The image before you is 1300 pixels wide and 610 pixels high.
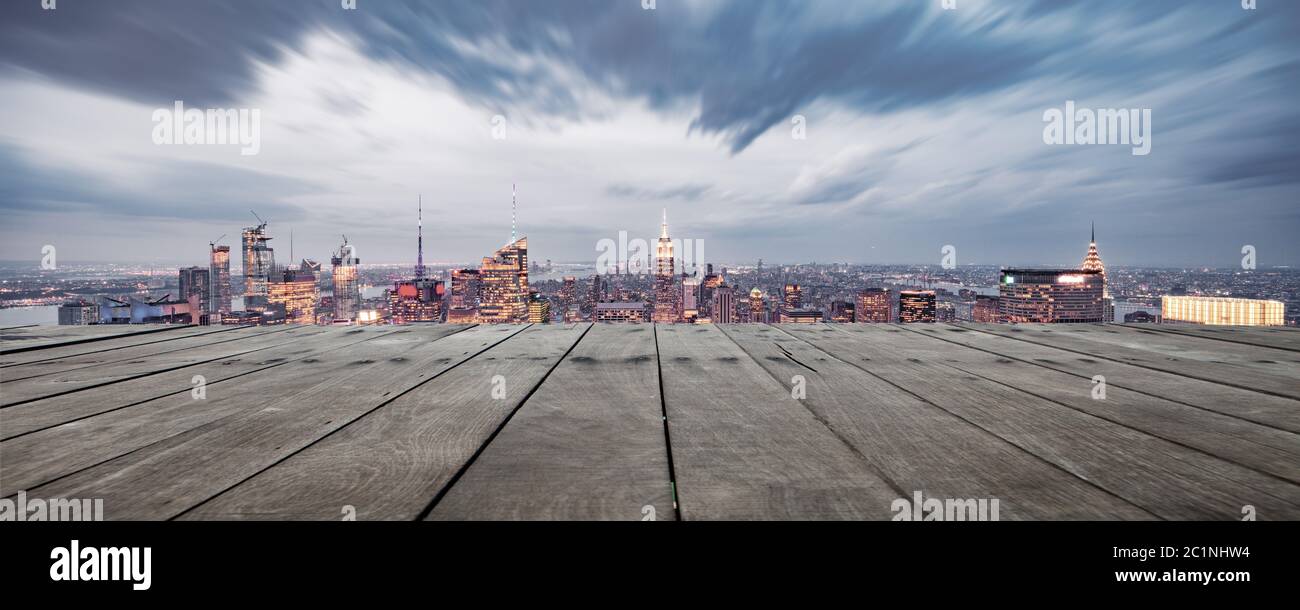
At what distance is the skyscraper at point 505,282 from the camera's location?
75688mm

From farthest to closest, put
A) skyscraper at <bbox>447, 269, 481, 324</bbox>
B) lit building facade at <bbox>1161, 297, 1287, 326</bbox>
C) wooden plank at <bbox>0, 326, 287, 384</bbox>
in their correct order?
skyscraper at <bbox>447, 269, 481, 324</bbox> → lit building facade at <bbox>1161, 297, 1287, 326</bbox> → wooden plank at <bbox>0, 326, 287, 384</bbox>

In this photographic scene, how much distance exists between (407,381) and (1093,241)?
6898cm

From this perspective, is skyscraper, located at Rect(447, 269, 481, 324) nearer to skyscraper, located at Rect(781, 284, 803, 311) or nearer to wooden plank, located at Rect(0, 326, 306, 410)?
skyscraper, located at Rect(781, 284, 803, 311)

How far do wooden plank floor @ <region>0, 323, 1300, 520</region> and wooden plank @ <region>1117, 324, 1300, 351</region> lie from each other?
2.31 ft

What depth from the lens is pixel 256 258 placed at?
93.7 m

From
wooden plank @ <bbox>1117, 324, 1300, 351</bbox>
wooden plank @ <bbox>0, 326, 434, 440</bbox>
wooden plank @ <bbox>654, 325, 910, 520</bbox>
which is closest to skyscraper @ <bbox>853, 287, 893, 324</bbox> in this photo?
wooden plank @ <bbox>1117, 324, 1300, 351</bbox>

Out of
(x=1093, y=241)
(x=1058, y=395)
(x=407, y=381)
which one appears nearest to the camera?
(x=1058, y=395)

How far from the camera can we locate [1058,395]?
2330mm

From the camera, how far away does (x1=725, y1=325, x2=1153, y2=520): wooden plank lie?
115 cm

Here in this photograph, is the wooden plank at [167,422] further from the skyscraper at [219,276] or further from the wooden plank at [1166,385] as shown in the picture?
the skyscraper at [219,276]

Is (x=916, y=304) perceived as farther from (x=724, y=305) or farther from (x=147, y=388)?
(x=147, y=388)
